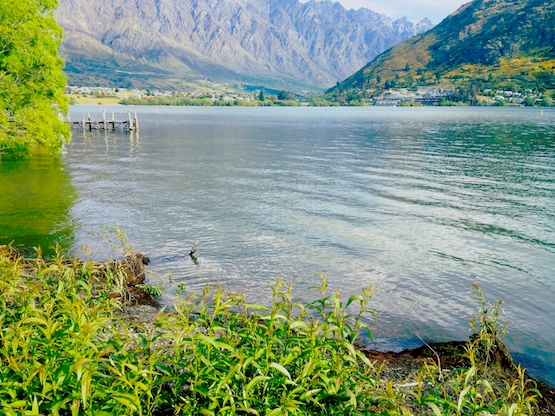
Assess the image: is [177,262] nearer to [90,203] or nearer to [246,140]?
[90,203]

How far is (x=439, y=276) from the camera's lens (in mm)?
20969

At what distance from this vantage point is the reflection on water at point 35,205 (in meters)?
24.2

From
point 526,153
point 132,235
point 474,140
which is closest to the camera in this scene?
point 132,235

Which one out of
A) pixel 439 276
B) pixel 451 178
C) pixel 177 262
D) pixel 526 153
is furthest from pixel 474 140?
pixel 177 262

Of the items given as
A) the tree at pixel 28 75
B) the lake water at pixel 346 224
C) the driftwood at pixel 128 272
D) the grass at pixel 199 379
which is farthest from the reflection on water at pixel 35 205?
the grass at pixel 199 379

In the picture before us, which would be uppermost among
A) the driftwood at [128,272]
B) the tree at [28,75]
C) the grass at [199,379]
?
the tree at [28,75]

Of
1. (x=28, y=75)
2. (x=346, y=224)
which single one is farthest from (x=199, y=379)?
(x=28, y=75)

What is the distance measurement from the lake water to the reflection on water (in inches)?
5.4

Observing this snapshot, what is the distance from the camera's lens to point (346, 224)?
1159 inches

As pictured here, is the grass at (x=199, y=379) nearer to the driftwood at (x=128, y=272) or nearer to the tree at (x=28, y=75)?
the driftwood at (x=128, y=272)

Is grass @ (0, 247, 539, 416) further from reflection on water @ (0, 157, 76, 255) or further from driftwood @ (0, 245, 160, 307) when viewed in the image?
reflection on water @ (0, 157, 76, 255)

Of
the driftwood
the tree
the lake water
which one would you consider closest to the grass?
the driftwood

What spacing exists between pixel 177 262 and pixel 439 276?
1257 cm

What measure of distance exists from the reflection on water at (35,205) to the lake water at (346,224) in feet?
0.45
